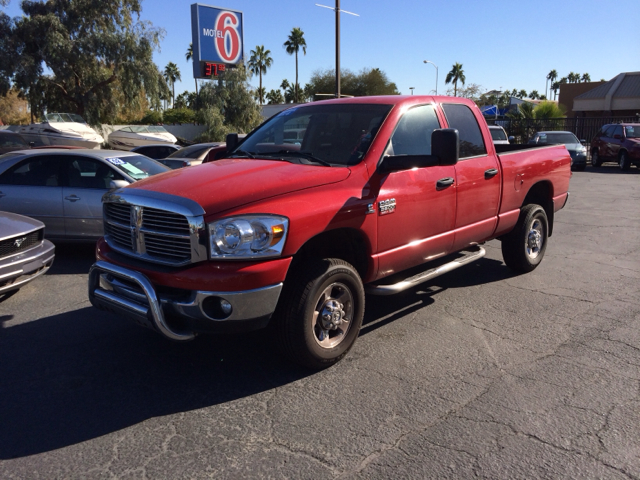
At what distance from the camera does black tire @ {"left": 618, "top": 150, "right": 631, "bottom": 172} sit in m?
20.4

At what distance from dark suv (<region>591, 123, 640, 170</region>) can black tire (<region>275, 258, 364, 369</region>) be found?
19714 millimetres

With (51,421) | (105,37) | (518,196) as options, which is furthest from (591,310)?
(105,37)

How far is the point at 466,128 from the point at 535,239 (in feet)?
6.58

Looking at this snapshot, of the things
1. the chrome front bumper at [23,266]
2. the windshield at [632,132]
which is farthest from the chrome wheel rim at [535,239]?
the windshield at [632,132]

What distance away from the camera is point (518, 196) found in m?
6.13

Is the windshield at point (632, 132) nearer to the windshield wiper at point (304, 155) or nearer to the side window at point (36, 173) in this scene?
the windshield wiper at point (304, 155)

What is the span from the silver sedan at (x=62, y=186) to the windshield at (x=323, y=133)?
2.95 meters

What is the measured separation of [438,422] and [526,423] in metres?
0.53

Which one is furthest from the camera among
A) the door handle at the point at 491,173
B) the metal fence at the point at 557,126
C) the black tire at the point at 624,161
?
the metal fence at the point at 557,126

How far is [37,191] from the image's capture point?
7.32 metres

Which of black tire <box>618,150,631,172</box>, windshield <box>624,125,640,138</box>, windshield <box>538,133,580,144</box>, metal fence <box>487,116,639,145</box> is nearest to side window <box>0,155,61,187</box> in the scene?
windshield <box>538,133,580,144</box>

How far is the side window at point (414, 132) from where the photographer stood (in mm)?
4598

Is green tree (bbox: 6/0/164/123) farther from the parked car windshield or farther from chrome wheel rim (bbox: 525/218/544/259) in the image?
chrome wheel rim (bbox: 525/218/544/259)

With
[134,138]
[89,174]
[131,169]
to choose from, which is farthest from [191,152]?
[134,138]
